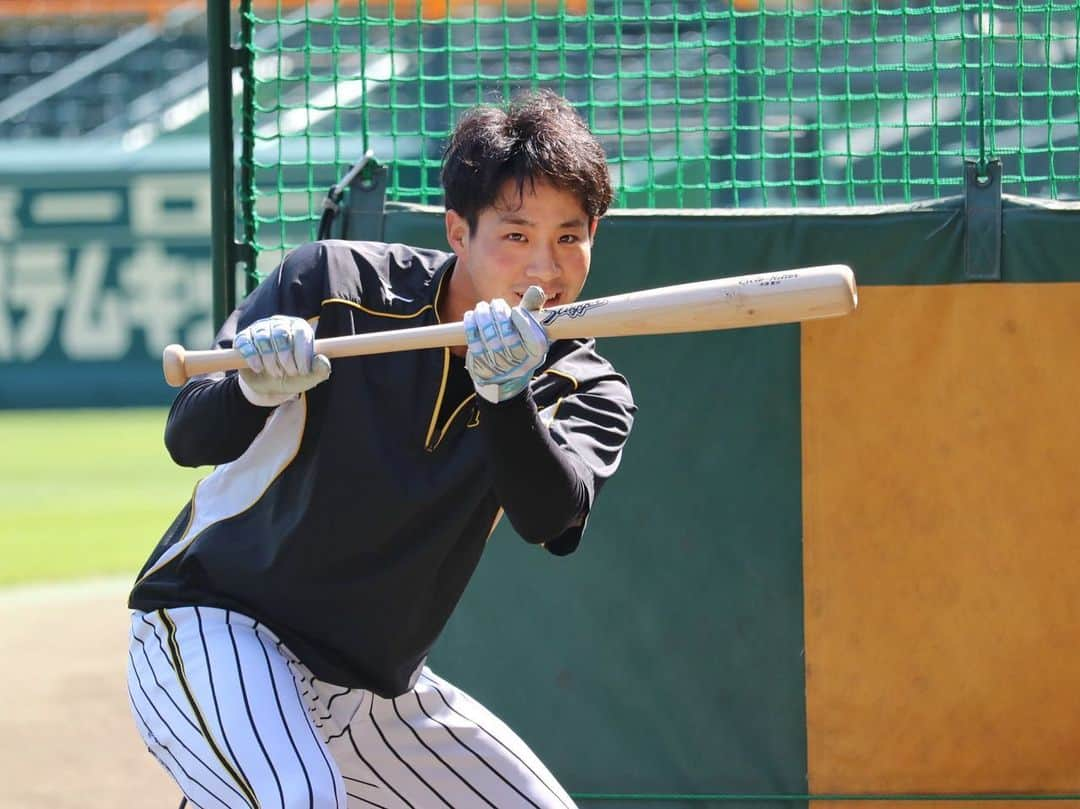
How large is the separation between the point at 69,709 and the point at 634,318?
11.5 ft

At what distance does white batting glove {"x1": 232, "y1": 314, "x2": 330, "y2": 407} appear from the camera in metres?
2.36

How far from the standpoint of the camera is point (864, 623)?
148 inches

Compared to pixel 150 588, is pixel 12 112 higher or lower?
higher

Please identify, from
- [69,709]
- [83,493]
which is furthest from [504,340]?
[83,493]

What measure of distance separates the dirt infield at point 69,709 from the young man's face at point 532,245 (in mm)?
2335

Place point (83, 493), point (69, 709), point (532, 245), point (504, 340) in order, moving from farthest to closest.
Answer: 1. point (83, 493)
2. point (69, 709)
3. point (532, 245)
4. point (504, 340)

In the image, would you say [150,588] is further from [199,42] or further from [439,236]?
[199,42]

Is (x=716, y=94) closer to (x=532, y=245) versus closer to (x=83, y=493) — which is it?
(x=83, y=493)

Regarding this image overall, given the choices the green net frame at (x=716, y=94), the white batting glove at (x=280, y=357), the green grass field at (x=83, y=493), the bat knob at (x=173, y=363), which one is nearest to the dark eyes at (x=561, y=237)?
the white batting glove at (x=280, y=357)

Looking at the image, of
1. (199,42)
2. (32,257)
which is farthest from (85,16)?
(32,257)

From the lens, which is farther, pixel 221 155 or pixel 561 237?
pixel 221 155

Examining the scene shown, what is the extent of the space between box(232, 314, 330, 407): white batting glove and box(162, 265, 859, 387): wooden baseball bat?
33mm

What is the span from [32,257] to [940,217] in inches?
500

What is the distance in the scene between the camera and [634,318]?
2445 millimetres
